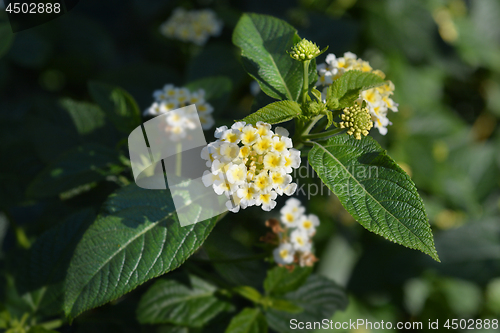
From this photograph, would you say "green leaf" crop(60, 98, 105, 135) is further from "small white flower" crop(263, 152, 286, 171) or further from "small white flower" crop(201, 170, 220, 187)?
"small white flower" crop(263, 152, 286, 171)

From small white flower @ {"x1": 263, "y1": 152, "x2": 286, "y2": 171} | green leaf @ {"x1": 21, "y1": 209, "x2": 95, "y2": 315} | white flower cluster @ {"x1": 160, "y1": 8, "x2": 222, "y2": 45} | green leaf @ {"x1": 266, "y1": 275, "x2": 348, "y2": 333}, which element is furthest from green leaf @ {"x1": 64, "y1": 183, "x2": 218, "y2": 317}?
white flower cluster @ {"x1": 160, "y1": 8, "x2": 222, "y2": 45}

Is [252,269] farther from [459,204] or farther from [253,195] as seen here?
[459,204]

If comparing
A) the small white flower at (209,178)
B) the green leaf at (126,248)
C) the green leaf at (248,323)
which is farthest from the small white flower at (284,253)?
the small white flower at (209,178)

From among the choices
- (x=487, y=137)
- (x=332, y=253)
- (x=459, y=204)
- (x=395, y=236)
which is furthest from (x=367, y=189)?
(x=487, y=137)

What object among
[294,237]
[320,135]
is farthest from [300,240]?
[320,135]

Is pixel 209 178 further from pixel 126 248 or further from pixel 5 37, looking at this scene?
pixel 5 37

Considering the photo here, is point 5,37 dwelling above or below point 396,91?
above
